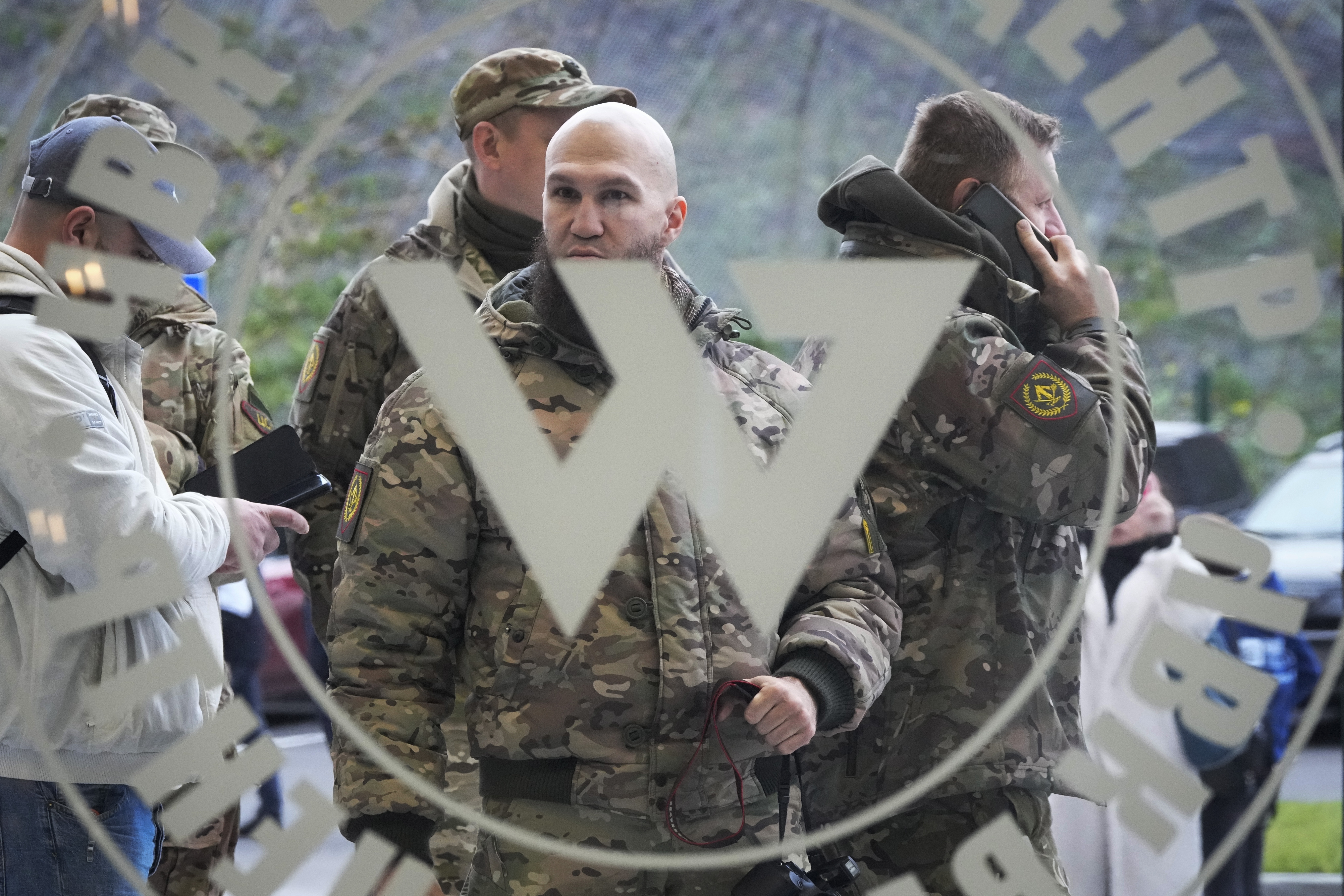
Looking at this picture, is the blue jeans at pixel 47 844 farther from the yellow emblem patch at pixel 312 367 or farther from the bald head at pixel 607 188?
the bald head at pixel 607 188

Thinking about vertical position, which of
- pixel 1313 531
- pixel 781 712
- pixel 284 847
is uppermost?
pixel 781 712

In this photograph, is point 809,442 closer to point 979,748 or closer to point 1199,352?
point 979,748

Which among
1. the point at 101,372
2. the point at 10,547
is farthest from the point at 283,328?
the point at 10,547

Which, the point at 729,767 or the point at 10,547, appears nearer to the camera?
the point at 729,767

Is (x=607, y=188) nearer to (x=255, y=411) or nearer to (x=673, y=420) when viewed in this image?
(x=673, y=420)

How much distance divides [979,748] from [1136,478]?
1.37 ft

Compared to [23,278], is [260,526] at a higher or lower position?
lower

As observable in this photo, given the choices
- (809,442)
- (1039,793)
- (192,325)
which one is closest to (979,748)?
(1039,793)

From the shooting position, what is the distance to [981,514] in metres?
2.20

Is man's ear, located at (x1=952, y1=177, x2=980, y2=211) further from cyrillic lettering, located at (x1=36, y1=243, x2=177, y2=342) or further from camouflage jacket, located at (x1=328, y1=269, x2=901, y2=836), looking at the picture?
cyrillic lettering, located at (x1=36, y1=243, x2=177, y2=342)

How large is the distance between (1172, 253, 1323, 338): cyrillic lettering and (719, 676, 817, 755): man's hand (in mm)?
733

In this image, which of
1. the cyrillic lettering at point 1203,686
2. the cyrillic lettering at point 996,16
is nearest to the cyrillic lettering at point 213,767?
the cyrillic lettering at point 1203,686

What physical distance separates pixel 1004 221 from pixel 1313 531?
9.05 ft

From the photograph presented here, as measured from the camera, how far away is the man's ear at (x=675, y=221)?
2.04 m
